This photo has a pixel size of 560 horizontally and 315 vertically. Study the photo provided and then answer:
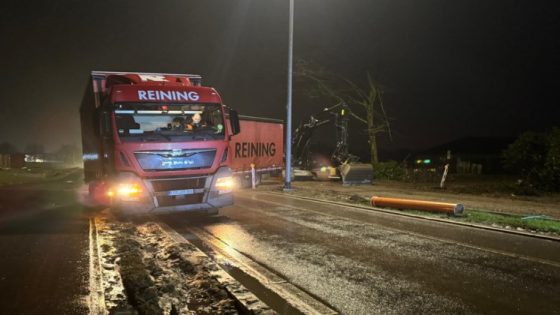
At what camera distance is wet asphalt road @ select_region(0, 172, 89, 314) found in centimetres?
507

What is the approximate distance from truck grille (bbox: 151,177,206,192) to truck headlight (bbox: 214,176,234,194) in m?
0.35

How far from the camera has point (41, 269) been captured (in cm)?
654

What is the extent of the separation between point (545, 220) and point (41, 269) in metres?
10.7

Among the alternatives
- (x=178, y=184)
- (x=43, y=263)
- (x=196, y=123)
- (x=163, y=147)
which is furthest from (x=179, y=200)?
(x=43, y=263)

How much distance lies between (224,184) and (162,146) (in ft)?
5.62

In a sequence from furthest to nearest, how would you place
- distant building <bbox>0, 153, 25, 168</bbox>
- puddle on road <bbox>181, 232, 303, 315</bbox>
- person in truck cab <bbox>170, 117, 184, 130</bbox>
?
distant building <bbox>0, 153, 25, 168</bbox>, person in truck cab <bbox>170, 117, 184, 130</bbox>, puddle on road <bbox>181, 232, 303, 315</bbox>

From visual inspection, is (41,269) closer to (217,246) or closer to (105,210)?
(217,246)

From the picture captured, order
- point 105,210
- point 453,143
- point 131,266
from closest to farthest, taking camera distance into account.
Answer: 1. point 131,266
2. point 105,210
3. point 453,143

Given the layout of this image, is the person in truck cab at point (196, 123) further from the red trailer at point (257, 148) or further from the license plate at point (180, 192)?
the red trailer at point (257, 148)

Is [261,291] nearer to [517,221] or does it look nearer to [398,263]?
[398,263]

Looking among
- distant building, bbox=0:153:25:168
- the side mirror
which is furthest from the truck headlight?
distant building, bbox=0:153:25:168

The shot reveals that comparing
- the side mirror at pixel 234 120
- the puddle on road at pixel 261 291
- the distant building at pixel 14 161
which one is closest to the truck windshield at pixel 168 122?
the side mirror at pixel 234 120

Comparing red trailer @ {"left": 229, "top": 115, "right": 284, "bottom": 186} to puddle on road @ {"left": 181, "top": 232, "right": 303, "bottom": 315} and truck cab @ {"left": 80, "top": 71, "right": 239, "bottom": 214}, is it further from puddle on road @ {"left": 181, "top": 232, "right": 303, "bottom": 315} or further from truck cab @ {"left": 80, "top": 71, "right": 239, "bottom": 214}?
puddle on road @ {"left": 181, "top": 232, "right": 303, "bottom": 315}

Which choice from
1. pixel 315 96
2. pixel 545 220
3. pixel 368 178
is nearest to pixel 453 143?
pixel 315 96
